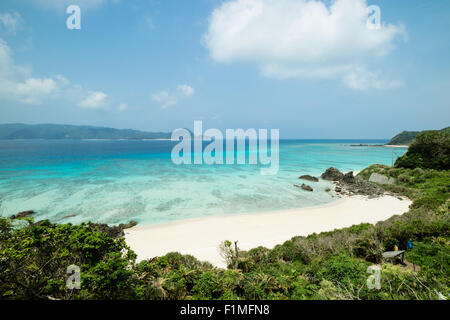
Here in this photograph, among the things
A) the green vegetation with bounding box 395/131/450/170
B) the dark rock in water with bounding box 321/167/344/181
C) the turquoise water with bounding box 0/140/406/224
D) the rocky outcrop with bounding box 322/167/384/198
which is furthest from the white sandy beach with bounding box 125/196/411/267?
the green vegetation with bounding box 395/131/450/170

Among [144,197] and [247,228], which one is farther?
[144,197]

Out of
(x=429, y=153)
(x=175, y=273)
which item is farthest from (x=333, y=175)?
(x=175, y=273)

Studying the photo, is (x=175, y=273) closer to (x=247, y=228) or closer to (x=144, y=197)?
(x=247, y=228)

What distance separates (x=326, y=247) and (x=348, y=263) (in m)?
2.94

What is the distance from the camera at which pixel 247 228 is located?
44.8 feet

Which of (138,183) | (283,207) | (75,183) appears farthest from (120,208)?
(283,207)

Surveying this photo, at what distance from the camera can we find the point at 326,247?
8.47 m

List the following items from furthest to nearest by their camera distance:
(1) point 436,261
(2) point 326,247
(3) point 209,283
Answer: (2) point 326,247 < (1) point 436,261 < (3) point 209,283

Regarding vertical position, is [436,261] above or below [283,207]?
above

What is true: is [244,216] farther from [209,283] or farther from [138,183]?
[138,183]

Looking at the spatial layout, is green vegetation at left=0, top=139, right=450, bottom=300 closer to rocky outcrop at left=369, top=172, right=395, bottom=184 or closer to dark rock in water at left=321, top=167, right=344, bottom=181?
rocky outcrop at left=369, top=172, right=395, bottom=184

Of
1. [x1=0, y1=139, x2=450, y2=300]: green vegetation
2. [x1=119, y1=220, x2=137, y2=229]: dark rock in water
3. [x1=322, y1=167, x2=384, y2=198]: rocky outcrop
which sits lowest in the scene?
[x1=119, y1=220, x2=137, y2=229]: dark rock in water

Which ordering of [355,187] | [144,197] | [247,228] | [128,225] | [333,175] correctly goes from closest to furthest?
[247,228] → [128,225] → [144,197] → [355,187] → [333,175]

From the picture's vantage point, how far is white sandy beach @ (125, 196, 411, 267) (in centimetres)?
1086
